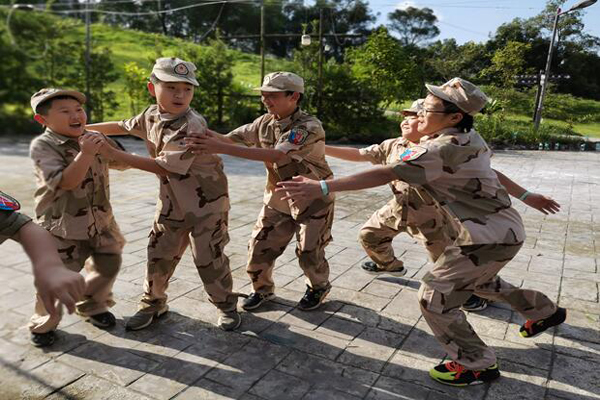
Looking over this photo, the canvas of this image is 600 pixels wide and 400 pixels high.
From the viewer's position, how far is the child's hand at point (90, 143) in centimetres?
262

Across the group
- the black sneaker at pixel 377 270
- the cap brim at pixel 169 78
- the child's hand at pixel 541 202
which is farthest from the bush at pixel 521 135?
the cap brim at pixel 169 78

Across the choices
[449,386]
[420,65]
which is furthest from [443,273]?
[420,65]

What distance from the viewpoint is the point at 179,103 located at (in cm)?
304

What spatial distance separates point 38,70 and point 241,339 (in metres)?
2.09

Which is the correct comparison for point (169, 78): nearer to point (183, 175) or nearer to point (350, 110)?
point (183, 175)

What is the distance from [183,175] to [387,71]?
650 inches

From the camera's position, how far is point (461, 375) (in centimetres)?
281

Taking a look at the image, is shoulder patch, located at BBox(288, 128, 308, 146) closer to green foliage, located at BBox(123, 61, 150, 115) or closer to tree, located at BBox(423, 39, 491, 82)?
green foliage, located at BBox(123, 61, 150, 115)

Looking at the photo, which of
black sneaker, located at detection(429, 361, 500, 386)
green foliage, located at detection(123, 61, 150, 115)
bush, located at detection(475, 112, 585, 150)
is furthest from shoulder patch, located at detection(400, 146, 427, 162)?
bush, located at detection(475, 112, 585, 150)

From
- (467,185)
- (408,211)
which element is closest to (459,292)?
(467,185)

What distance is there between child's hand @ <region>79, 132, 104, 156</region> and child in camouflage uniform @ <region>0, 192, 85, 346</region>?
3.25 feet

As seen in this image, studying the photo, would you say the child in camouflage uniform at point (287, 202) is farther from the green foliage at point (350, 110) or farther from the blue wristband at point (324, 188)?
the green foliage at point (350, 110)

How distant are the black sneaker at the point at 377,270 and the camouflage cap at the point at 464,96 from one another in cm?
205

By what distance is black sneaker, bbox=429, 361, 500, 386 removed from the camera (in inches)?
110
